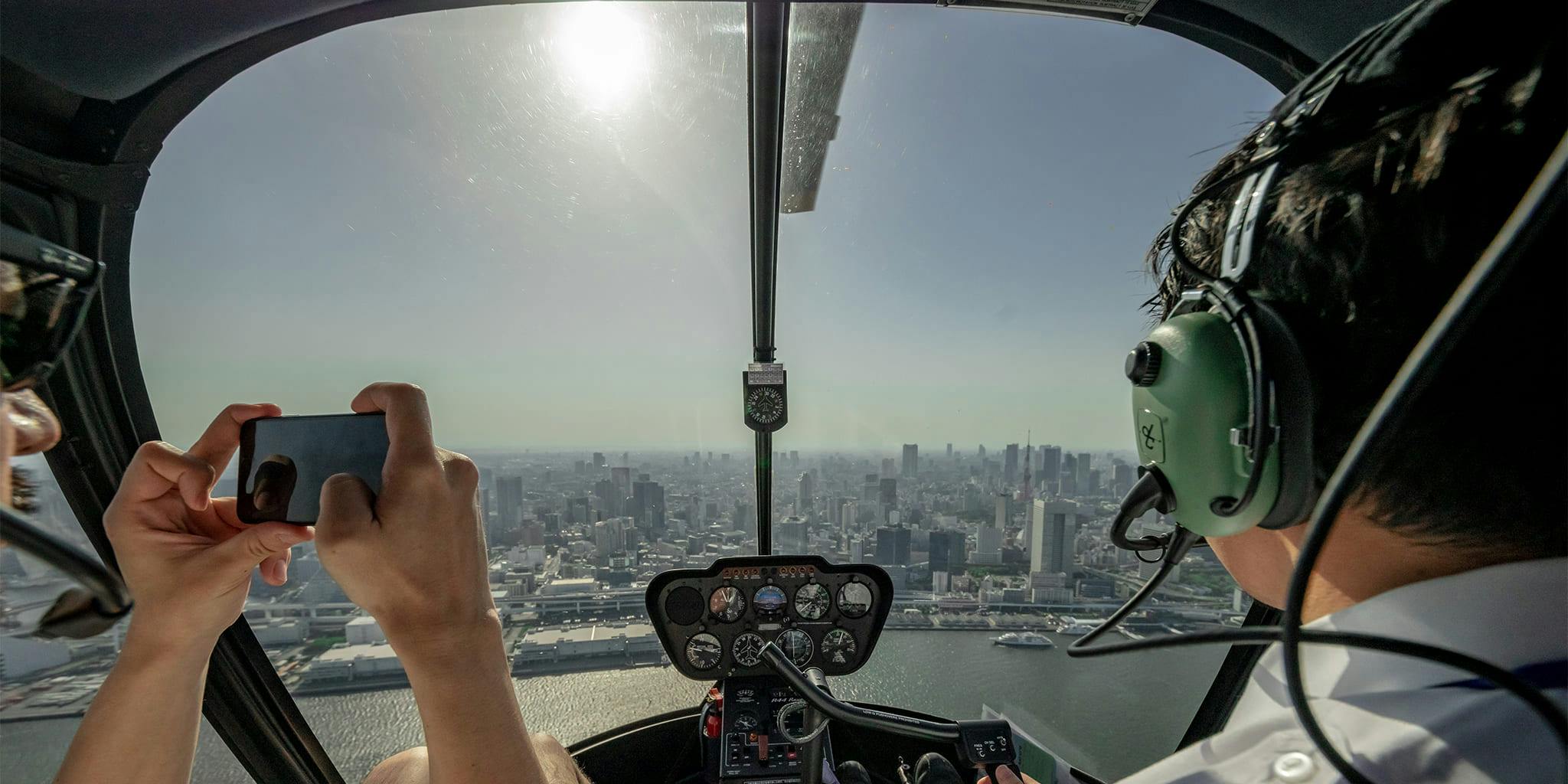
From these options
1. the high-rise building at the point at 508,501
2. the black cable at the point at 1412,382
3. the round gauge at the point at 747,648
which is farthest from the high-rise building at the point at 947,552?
the black cable at the point at 1412,382

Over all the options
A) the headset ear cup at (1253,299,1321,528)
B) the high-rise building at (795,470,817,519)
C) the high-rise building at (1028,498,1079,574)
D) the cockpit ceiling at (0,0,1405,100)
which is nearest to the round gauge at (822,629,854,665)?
the high-rise building at (795,470,817,519)

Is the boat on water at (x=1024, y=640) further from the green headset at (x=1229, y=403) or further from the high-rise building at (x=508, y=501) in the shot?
the high-rise building at (x=508, y=501)

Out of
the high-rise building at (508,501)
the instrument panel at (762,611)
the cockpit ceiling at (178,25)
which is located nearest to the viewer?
the cockpit ceiling at (178,25)

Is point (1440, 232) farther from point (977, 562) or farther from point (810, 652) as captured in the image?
point (810, 652)

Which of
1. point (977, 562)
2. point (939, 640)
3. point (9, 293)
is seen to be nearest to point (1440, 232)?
point (9, 293)

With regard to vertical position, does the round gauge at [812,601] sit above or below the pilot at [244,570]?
below

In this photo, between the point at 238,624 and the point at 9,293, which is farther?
the point at 238,624
